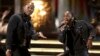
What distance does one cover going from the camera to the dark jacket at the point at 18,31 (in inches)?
254

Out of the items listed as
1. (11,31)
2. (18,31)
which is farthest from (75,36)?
(11,31)


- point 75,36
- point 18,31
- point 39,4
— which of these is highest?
point 39,4

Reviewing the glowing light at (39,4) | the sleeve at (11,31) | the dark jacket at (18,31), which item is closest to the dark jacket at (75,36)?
the dark jacket at (18,31)

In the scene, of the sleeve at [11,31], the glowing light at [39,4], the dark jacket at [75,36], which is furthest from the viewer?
the glowing light at [39,4]

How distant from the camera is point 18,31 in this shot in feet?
21.4

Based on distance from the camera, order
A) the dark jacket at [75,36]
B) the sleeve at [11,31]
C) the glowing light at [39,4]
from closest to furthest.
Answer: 1. the sleeve at [11,31]
2. the dark jacket at [75,36]
3. the glowing light at [39,4]

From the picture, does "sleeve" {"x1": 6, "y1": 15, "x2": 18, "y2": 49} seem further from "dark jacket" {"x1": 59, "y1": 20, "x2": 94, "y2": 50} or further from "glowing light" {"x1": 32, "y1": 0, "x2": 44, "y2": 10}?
"glowing light" {"x1": 32, "y1": 0, "x2": 44, "y2": 10}

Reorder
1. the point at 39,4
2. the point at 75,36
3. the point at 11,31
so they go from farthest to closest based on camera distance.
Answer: the point at 39,4, the point at 75,36, the point at 11,31

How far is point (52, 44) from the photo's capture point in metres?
12.2

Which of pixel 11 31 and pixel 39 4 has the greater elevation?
pixel 39 4

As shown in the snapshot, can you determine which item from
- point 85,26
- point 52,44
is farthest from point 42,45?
point 85,26

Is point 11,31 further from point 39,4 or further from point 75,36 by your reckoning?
point 39,4

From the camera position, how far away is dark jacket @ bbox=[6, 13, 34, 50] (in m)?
6.45

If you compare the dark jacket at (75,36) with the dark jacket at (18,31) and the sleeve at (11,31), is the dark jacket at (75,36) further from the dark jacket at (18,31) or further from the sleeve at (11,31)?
the sleeve at (11,31)
